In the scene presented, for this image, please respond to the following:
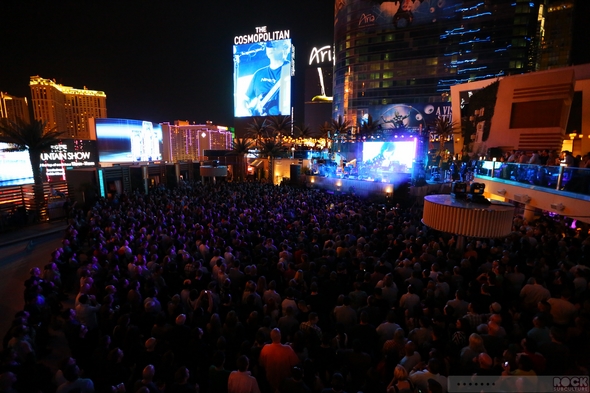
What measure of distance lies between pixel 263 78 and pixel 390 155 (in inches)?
1705

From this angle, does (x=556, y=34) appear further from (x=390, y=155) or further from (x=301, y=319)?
(x=301, y=319)

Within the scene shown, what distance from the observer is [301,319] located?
4.91 metres

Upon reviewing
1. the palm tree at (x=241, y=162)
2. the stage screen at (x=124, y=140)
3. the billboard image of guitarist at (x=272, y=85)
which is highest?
the billboard image of guitarist at (x=272, y=85)

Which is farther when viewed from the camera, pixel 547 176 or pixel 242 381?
pixel 547 176

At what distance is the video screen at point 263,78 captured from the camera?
59.3 metres

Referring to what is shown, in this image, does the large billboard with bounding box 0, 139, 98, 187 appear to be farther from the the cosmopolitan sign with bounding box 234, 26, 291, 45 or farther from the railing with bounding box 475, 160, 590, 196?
the the cosmopolitan sign with bounding box 234, 26, 291, 45

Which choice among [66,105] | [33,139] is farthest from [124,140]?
[66,105]

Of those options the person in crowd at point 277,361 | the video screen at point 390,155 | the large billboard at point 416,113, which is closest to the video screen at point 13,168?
the person in crowd at point 277,361

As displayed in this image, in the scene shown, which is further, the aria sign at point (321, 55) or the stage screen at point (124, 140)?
the aria sign at point (321, 55)

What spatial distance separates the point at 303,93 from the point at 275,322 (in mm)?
75364

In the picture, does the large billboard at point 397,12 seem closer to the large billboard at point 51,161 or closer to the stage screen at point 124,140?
the stage screen at point 124,140

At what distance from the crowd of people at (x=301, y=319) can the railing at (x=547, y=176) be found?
146 centimetres

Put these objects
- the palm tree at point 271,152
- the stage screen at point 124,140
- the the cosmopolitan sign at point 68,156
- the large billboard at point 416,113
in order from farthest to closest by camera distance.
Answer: the large billboard at point 416,113
the palm tree at point 271,152
the stage screen at point 124,140
the the cosmopolitan sign at point 68,156

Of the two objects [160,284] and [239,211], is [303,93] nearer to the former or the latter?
[239,211]
